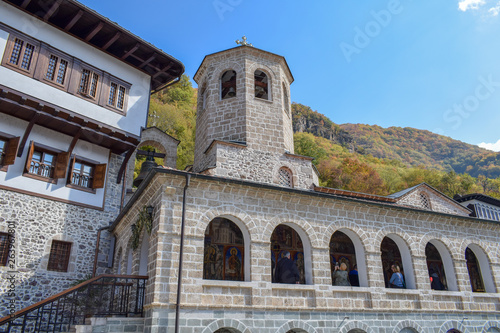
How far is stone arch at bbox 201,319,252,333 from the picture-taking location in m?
8.19

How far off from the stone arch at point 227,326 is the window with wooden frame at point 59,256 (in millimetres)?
6671

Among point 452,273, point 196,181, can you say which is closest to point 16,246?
point 196,181

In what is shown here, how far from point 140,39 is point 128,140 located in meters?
3.92

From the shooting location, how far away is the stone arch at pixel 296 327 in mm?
8898

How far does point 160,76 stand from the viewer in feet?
53.9

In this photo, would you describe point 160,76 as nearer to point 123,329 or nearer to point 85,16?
→ point 85,16

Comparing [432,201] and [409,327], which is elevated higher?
[432,201]

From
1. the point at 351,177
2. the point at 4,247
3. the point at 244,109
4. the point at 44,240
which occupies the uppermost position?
the point at 351,177

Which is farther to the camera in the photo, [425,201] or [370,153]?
[370,153]

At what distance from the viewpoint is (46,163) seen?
12.7 metres

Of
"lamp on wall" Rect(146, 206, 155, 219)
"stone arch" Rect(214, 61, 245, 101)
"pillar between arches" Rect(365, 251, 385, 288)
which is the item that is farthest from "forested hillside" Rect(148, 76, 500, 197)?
"pillar between arches" Rect(365, 251, 385, 288)

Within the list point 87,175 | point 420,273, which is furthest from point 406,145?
point 87,175

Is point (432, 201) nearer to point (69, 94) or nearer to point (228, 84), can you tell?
point (228, 84)

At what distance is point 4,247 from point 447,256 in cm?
1377
